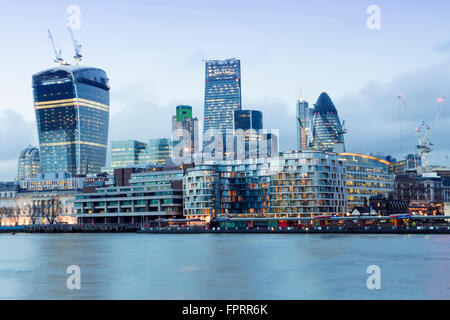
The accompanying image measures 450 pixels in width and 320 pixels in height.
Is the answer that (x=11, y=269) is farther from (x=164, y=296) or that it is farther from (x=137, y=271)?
(x=164, y=296)

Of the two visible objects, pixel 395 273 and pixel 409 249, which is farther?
pixel 409 249

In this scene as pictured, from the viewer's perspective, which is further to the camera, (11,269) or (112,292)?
(11,269)

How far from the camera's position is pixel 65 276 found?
207 ft

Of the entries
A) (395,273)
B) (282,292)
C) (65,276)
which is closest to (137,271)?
(65,276)

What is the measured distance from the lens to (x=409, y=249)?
9531cm
